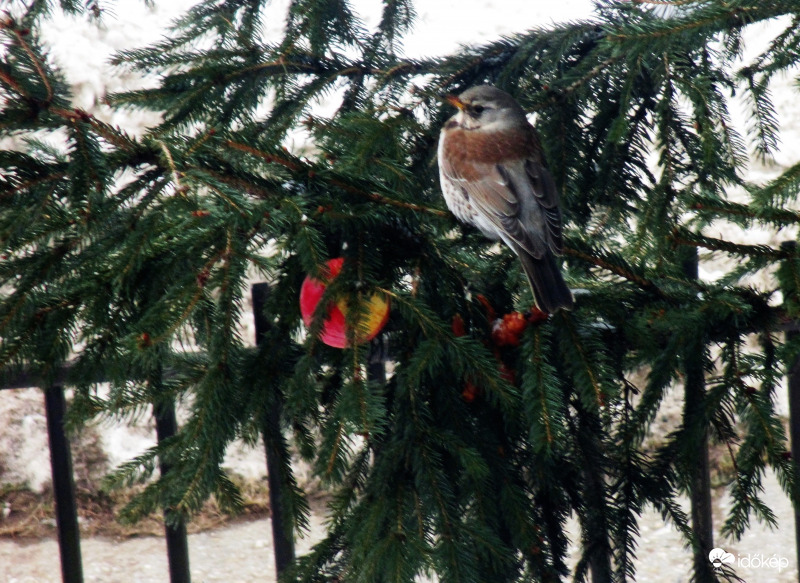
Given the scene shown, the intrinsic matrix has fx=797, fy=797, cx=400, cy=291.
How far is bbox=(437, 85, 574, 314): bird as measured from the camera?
2117mm

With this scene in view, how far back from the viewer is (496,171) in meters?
2.35

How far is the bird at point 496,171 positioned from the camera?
212cm

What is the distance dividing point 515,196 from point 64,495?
6.12ft

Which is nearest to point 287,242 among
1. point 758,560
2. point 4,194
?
point 4,194

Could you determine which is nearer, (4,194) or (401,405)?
(4,194)

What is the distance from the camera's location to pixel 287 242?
4.50ft

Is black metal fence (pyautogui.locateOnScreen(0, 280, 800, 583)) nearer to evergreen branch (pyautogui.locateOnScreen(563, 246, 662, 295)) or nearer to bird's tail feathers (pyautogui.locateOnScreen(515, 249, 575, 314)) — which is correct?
bird's tail feathers (pyautogui.locateOnScreen(515, 249, 575, 314))

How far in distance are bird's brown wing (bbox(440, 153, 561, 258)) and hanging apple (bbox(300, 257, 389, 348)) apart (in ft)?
2.03

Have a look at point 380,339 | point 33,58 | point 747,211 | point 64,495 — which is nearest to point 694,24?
point 747,211

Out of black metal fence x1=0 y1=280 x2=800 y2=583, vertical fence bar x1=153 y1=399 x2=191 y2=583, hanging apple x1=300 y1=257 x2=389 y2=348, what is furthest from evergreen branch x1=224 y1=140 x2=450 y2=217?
vertical fence bar x1=153 y1=399 x2=191 y2=583

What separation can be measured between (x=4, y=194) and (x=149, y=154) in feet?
0.76

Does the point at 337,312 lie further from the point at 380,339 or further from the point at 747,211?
the point at 747,211

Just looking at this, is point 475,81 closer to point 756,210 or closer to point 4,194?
point 756,210

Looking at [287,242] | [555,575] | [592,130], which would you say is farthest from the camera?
[592,130]
